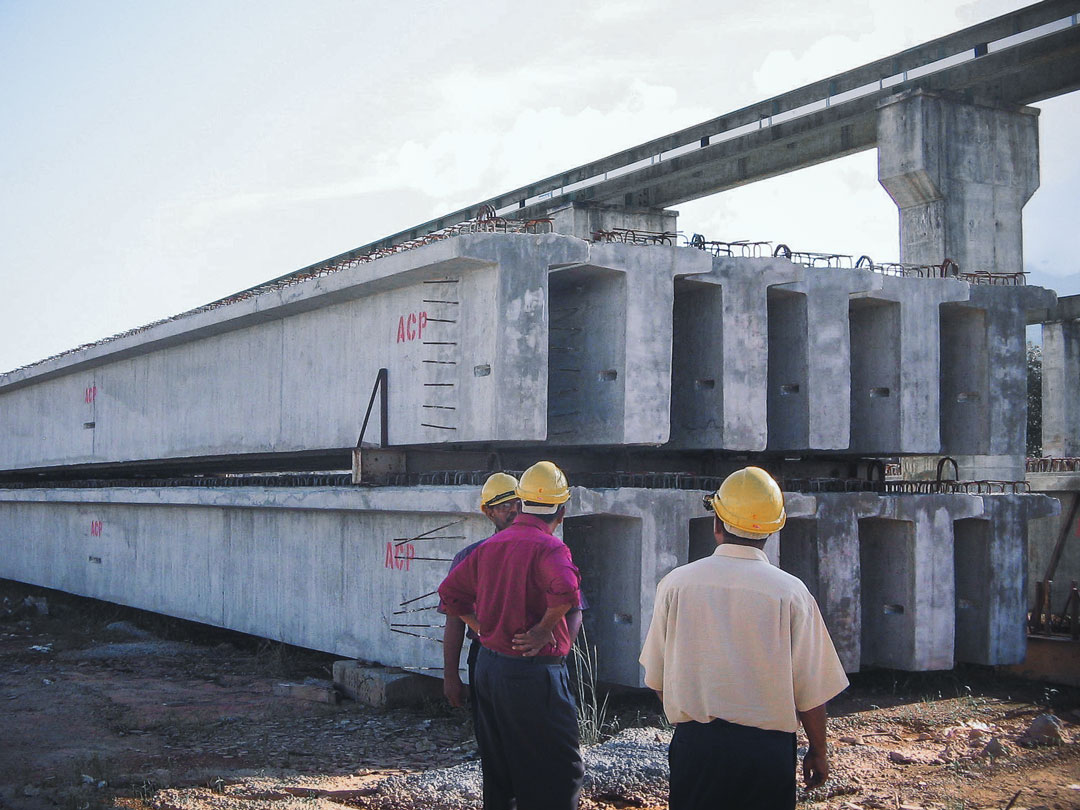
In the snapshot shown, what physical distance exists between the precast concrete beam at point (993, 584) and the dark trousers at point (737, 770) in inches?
322

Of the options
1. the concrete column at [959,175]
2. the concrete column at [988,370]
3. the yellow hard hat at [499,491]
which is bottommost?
the yellow hard hat at [499,491]

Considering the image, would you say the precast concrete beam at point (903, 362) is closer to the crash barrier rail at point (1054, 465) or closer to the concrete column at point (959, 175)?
the crash barrier rail at point (1054, 465)

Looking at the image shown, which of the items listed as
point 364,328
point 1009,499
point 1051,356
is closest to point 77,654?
point 364,328

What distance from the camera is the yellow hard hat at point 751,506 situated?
3896mm

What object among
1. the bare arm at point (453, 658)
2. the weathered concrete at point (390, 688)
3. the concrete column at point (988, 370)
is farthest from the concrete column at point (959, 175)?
the bare arm at point (453, 658)

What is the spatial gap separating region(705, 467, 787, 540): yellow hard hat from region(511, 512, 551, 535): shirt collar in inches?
51.6

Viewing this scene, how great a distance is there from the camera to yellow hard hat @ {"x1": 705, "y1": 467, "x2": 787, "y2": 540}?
3896 mm

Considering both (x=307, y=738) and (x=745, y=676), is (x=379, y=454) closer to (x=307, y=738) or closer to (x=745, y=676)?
(x=307, y=738)

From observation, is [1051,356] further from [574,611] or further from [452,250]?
[574,611]

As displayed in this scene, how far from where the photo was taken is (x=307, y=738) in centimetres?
816

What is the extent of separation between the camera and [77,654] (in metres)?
12.6

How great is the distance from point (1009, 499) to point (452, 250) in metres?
6.59

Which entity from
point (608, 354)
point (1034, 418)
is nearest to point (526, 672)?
point (608, 354)

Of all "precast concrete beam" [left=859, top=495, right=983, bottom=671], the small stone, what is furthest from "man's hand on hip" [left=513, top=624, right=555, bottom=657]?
"precast concrete beam" [left=859, top=495, right=983, bottom=671]
